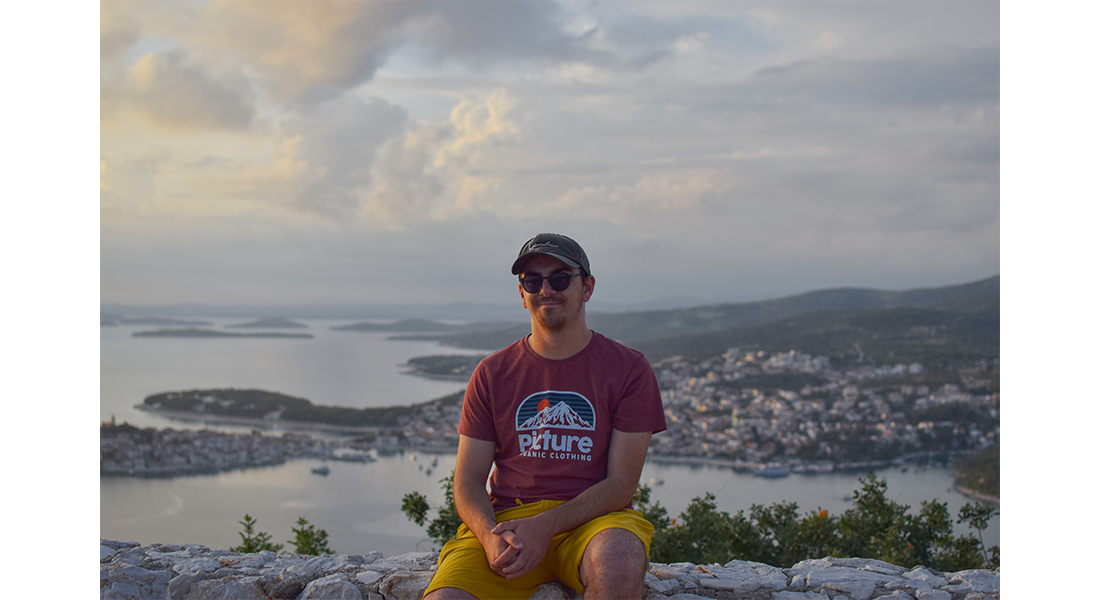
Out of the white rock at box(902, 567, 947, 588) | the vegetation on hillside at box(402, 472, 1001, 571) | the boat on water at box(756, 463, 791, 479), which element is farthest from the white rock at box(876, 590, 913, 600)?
the boat on water at box(756, 463, 791, 479)

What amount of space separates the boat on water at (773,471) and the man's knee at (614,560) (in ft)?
37.5

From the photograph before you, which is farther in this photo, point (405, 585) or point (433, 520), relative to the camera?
point (433, 520)

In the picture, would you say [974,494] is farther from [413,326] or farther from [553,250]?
[413,326]

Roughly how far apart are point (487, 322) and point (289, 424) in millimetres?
29034

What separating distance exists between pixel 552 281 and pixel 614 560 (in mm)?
1046

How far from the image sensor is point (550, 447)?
2.54 meters

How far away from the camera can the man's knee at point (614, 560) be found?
85.4 inches

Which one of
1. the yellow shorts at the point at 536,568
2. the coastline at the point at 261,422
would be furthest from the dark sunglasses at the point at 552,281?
the coastline at the point at 261,422

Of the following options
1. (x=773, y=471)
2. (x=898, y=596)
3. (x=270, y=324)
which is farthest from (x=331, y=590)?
(x=270, y=324)

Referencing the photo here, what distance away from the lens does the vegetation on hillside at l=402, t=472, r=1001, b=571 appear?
4496 mm

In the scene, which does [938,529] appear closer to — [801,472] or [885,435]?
[801,472]
